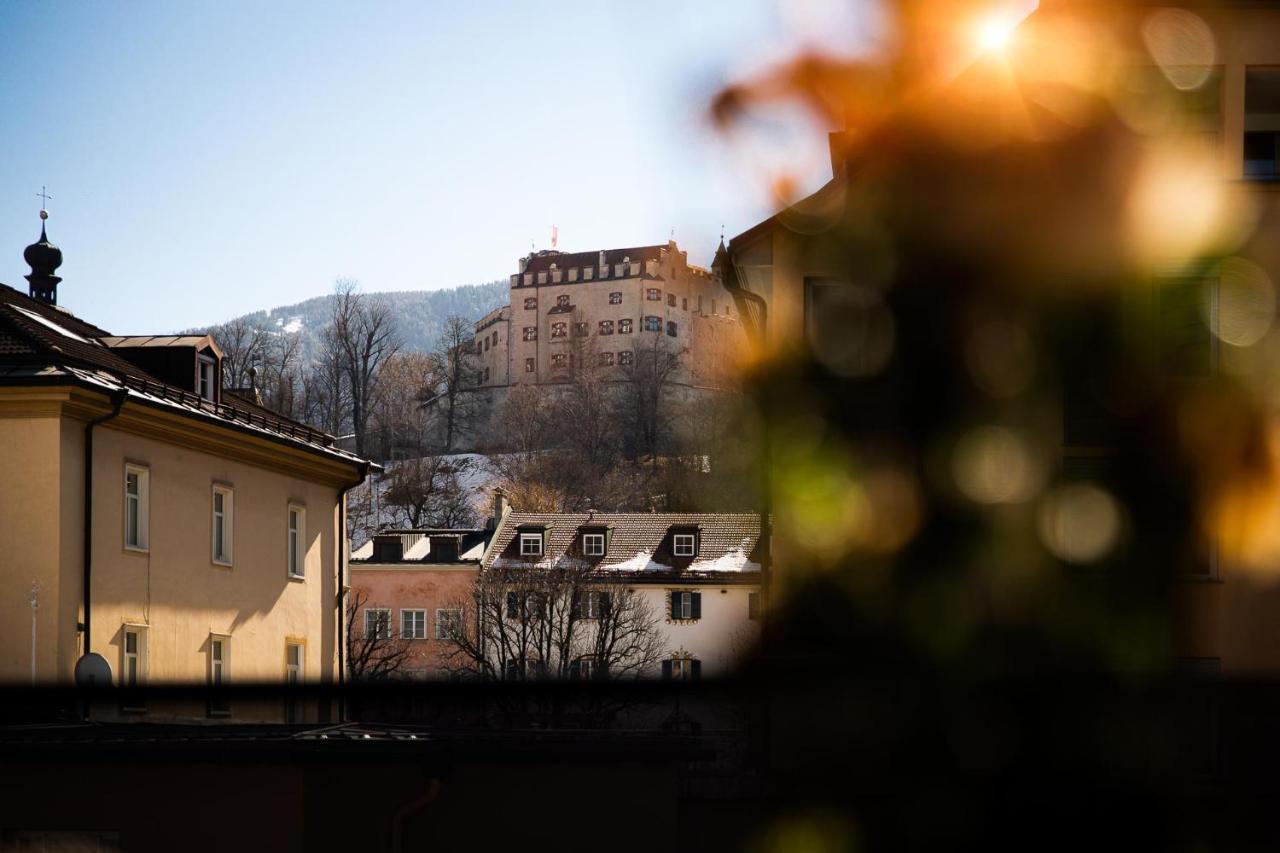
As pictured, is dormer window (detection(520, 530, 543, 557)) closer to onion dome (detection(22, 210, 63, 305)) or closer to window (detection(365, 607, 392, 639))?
window (detection(365, 607, 392, 639))

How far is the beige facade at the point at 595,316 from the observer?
3693 inches

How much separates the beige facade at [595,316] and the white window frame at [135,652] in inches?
2983

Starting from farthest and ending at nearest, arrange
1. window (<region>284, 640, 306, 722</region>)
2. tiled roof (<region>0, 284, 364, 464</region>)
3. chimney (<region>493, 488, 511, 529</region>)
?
chimney (<region>493, 488, 511, 529</region>), window (<region>284, 640, 306, 722</region>), tiled roof (<region>0, 284, 364, 464</region>)

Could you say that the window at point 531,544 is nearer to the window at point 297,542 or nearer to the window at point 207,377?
the window at point 297,542

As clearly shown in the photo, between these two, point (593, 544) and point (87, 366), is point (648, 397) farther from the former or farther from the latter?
point (87, 366)

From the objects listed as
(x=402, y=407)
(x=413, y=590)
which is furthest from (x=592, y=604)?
(x=402, y=407)

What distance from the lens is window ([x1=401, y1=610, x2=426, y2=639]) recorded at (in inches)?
1737

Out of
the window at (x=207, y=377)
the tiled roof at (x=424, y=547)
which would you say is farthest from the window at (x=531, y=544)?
the window at (x=207, y=377)

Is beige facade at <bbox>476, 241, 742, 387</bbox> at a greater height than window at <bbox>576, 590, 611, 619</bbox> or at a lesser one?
greater

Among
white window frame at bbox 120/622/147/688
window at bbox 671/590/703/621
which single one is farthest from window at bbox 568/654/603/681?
white window frame at bbox 120/622/147/688

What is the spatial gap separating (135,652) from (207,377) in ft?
15.4

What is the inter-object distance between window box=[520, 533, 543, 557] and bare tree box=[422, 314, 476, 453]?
38.7 meters

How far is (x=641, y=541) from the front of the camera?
1802 inches

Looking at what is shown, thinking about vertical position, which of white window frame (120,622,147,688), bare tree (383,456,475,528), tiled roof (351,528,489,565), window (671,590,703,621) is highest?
bare tree (383,456,475,528)
